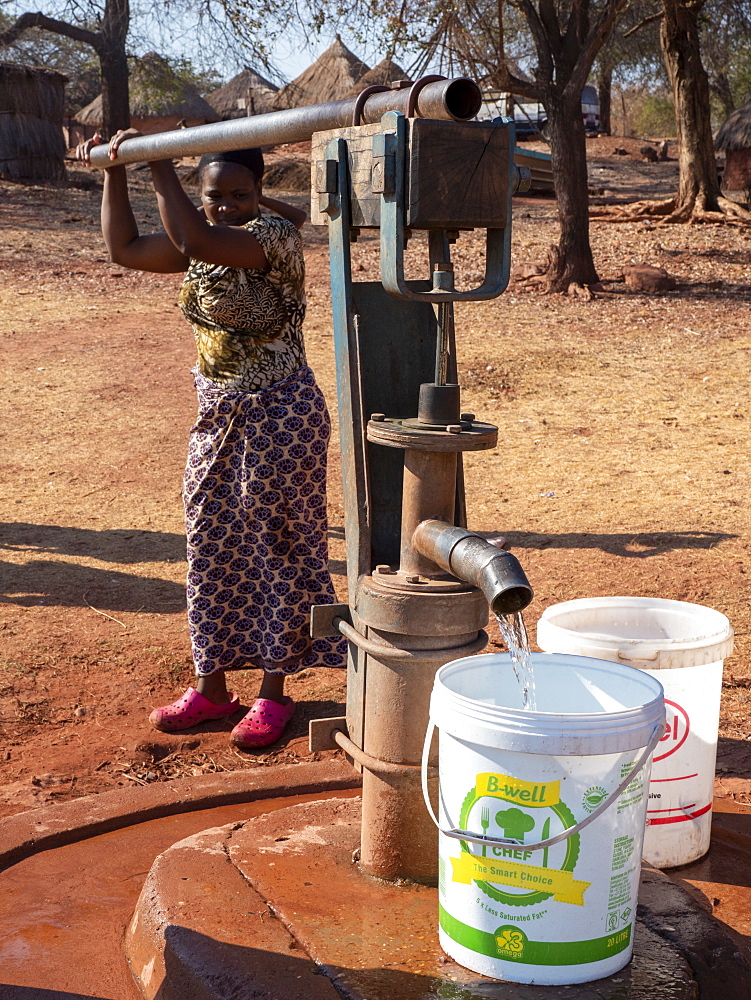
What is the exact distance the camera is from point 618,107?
53.0 meters

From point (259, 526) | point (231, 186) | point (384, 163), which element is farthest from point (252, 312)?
point (384, 163)

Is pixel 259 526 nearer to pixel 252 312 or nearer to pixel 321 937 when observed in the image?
pixel 252 312

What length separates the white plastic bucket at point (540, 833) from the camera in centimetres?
172

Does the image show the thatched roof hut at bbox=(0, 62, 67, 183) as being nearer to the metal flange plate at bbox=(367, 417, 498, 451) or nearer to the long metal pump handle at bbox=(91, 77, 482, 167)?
the long metal pump handle at bbox=(91, 77, 482, 167)

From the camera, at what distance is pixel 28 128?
633 inches

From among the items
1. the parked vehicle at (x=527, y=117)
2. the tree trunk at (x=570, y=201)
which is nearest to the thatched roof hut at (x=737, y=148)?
the parked vehicle at (x=527, y=117)

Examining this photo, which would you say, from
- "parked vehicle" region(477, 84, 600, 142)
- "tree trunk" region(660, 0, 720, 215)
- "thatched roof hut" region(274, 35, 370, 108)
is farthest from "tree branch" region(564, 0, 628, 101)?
"thatched roof hut" region(274, 35, 370, 108)

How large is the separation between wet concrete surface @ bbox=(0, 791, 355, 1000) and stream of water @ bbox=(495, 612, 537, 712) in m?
0.93

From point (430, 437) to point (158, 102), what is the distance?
23.6 metres

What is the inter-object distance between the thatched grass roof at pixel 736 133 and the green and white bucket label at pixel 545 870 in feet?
60.2

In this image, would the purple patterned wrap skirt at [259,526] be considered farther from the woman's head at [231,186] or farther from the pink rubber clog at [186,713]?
the woman's head at [231,186]

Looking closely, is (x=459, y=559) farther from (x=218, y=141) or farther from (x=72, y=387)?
(x=72, y=387)

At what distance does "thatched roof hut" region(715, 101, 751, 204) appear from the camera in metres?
18.0

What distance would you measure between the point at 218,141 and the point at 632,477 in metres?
4.04
